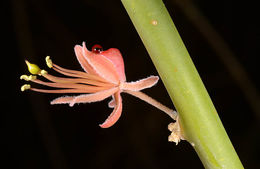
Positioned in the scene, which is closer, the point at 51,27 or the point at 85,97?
the point at 85,97

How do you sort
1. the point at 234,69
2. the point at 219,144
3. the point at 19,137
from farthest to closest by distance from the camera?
the point at 19,137
the point at 234,69
the point at 219,144

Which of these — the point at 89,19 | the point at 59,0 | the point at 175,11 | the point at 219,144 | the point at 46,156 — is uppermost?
the point at 59,0

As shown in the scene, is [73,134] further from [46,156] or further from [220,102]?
[220,102]

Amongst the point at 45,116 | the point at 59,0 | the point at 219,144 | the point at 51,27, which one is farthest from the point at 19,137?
the point at 219,144

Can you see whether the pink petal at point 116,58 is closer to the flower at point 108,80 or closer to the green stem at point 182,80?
the flower at point 108,80

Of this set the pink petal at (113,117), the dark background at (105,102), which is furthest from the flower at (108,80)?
the dark background at (105,102)

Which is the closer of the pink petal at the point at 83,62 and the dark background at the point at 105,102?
the pink petal at the point at 83,62

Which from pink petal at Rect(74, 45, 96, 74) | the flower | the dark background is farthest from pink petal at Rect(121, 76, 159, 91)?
the dark background
